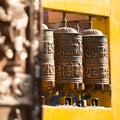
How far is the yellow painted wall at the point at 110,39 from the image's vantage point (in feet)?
10.3

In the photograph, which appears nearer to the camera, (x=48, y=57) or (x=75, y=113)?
(x=48, y=57)

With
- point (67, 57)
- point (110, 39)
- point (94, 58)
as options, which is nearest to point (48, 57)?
point (67, 57)

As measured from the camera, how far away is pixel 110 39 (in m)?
3.57

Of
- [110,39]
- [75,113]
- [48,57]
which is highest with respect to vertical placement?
[110,39]

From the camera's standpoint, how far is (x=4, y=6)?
1.13 m

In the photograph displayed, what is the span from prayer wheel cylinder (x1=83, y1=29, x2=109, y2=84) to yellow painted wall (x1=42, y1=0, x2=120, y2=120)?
0.19 m

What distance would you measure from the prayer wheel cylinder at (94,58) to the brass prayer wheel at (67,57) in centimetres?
13

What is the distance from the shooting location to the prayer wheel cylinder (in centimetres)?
318

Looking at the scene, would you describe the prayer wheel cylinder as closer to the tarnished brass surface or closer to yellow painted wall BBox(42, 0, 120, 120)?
yellow painted wall BBox(42, 0, 120, 120)

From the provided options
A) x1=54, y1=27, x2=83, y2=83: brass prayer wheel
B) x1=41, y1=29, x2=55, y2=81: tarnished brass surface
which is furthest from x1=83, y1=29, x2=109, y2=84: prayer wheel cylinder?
x1=41, y1=29, x2=55, y2=81: tarnished brass surface

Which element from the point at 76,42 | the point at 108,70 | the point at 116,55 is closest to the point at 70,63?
the point at 76,42

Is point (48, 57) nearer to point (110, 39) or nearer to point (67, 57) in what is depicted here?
point (67, 57)

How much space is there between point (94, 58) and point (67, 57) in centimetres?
24

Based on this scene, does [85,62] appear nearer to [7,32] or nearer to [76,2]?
[76,2]
